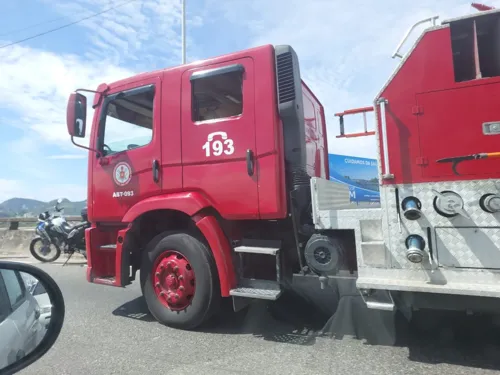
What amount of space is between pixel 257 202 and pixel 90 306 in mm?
2882

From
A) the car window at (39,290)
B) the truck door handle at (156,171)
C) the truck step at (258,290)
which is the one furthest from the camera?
the truck door handle at (156,171)

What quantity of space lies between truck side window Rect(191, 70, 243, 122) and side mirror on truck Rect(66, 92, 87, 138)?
142 centimetres

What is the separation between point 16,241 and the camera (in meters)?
11.2

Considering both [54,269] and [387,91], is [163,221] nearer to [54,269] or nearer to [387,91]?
[387,91]

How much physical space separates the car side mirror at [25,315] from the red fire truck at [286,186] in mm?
1831

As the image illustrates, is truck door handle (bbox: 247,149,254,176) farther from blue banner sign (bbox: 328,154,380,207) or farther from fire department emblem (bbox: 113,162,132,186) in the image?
blue banner sign (bbox: 328,154,380,207)

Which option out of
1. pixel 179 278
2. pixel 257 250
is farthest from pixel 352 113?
pixel 179 278

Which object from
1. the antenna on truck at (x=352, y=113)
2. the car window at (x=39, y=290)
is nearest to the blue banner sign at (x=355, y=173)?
the antenna on truck at (x=352, y=113)

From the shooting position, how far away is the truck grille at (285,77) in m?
3.70

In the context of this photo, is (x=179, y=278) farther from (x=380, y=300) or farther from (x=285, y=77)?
(x=285, y=77)

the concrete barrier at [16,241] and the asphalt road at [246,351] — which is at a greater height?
the concrete barrier at [16,241]

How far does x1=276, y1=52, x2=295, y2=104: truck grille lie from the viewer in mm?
3695

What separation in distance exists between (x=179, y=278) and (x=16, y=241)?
955 cm

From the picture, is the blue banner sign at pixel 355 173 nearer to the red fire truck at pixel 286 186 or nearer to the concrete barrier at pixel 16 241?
the red fire truck at pixel 286 186
